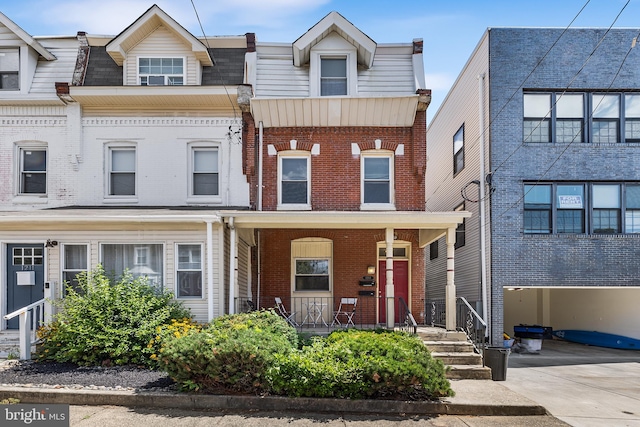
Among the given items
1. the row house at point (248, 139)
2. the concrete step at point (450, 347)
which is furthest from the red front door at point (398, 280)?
the concrete step at point (450, 347)

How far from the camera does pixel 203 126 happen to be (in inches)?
577

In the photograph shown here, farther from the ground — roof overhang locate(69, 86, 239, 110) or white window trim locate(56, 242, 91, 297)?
roof overhang locate(69, 86, 239, 110)

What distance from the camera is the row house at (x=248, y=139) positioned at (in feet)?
47.3

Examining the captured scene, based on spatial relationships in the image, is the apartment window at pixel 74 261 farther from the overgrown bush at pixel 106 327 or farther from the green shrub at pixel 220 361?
the green shrub at pixel 220 361

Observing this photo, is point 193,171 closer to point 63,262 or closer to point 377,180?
point 63,262

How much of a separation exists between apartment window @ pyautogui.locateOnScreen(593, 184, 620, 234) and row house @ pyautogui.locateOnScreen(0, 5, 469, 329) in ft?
16.9

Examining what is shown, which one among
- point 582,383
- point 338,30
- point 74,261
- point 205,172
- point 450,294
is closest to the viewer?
point 582,383

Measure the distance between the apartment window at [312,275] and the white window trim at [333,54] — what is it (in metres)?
4.67

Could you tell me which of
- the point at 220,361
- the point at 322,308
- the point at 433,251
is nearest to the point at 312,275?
the point at 322,308

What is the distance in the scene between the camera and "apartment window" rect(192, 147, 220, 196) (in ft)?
48.4

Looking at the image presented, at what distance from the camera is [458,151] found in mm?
19219

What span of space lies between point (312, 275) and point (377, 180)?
3199 mm

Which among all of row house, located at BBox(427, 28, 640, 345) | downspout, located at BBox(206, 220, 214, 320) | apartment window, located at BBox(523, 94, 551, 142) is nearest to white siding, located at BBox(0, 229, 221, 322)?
downspout, located at BBox(206, 220, 214, 320)

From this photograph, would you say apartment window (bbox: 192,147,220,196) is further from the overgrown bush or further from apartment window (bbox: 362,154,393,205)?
apartment window (bbox: 362,154,393,205)
